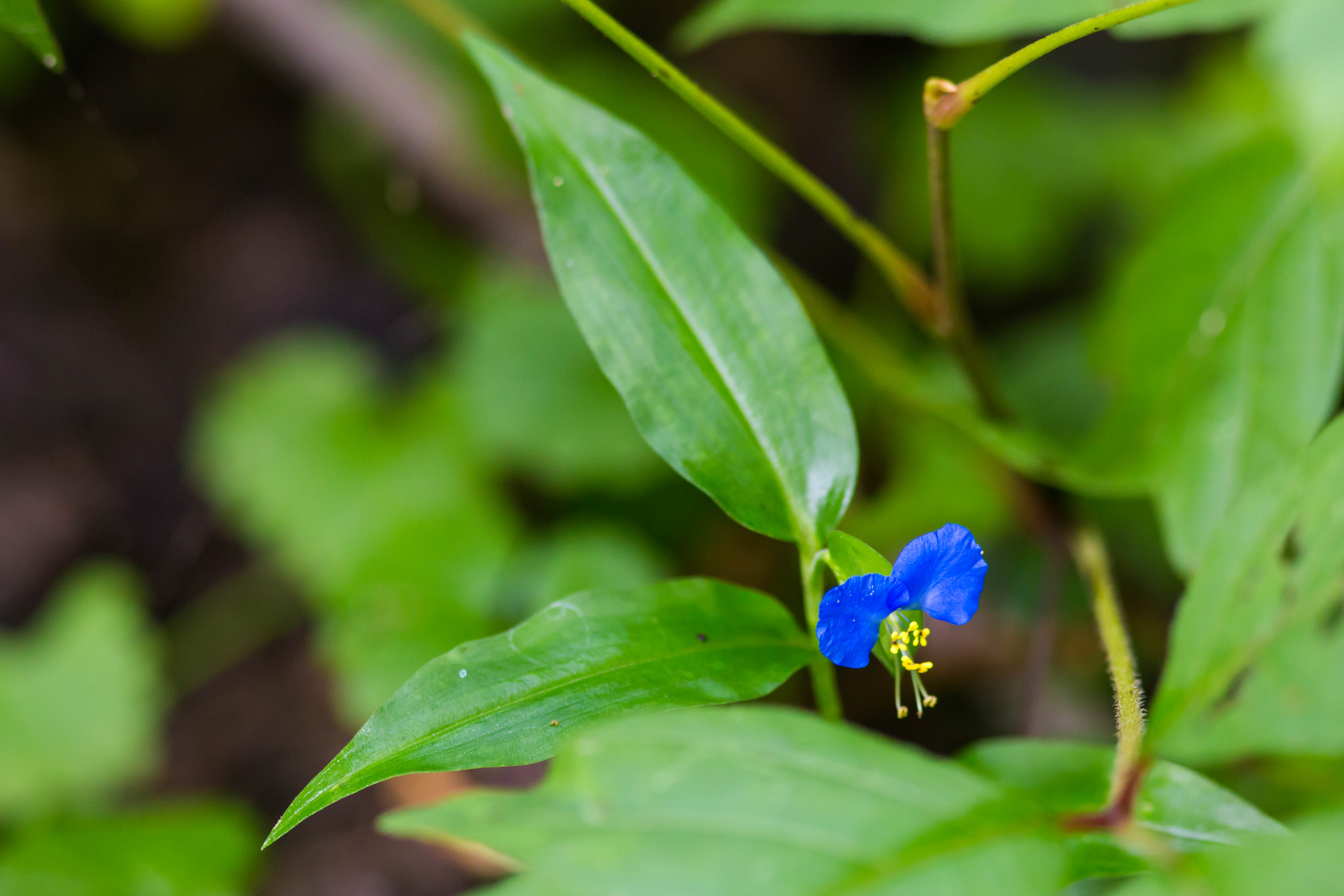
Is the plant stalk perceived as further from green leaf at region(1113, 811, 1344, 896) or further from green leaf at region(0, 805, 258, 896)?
green leaf at region(0, 805, 258, 896)

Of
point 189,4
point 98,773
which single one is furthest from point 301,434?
point 189,4

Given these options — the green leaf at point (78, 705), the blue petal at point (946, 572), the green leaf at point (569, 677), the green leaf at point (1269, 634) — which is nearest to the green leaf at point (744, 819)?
the green leaf at point (569, 677)

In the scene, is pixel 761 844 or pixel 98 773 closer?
pixel 761 844

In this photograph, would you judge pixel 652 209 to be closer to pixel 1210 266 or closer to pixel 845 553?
pixel 845 553

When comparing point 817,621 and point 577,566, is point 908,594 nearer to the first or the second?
point 817,621

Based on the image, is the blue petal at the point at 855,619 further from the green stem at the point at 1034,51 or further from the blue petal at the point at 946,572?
the green stem at the point at 1034,51
